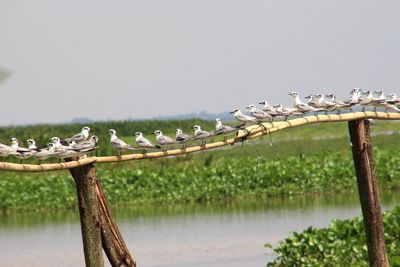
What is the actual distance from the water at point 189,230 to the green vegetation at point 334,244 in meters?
2.40

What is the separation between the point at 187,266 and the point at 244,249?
1.52 m

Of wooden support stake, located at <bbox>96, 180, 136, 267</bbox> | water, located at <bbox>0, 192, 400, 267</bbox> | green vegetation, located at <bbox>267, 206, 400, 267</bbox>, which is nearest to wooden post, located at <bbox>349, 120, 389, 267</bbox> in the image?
wooden support stake, located at <bbox>96, 180, 136, 267</bbox>

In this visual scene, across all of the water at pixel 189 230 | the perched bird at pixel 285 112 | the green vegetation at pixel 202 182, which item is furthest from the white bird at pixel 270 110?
the green vegetation at pixel 202 182

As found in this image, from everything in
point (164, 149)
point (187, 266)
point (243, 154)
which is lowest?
point (187, 266)

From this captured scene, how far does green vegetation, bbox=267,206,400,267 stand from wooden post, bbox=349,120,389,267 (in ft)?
9.08

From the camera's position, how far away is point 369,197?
10188mm

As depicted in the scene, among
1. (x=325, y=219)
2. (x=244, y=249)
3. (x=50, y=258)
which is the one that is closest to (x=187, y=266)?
(x=244, y=249)

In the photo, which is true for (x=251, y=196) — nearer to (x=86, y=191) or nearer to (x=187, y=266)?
(x=187, y=266)

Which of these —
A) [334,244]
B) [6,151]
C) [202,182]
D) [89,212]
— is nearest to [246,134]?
→ [89,212]

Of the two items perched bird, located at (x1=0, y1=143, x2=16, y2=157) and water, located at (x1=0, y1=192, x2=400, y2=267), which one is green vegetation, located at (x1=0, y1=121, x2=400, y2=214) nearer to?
water, located at (x1=0, y1=192, x2=400, y2=267)

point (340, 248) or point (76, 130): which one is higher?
point (76, 130)

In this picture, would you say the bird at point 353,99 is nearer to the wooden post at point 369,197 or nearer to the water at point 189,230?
the wooden post at point 369,197

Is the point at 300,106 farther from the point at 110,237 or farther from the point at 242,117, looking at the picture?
the point at 110,237

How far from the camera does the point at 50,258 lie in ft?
57.2
